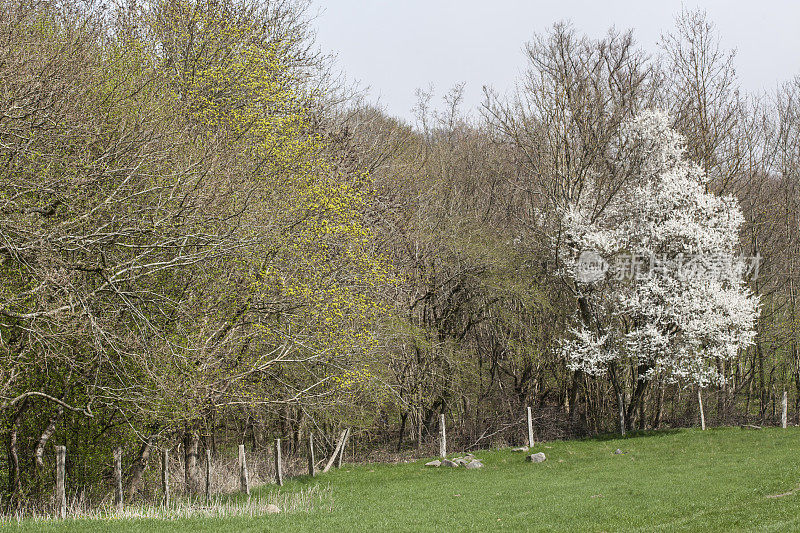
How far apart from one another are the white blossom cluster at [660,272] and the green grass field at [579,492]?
2.72m

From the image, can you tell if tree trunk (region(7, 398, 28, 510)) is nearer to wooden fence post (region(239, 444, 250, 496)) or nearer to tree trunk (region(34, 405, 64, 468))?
tree trunk (region(34, 405, 64, 468))

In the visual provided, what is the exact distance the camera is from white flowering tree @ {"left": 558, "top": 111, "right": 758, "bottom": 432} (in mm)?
22141

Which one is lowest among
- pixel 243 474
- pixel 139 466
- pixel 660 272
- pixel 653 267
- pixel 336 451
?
pixel 336 451

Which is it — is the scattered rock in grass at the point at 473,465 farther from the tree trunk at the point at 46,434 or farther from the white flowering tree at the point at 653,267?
the tree trunk at the point at 46,434

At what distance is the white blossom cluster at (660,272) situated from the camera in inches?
870

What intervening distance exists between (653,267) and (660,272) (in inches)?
11.4

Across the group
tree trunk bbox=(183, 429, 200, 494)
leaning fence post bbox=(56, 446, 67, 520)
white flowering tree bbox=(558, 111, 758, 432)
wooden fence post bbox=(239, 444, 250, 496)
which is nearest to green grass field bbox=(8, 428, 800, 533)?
wooden fence post bbox=(239, 444, 250, 496)

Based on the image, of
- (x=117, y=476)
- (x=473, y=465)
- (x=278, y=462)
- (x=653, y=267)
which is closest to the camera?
(x=117, y=476)

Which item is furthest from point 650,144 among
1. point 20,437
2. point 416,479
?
point 20,437

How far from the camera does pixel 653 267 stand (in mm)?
22594

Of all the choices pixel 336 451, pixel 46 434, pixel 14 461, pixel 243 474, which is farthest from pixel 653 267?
pixel 14 461

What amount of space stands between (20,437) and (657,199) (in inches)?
736

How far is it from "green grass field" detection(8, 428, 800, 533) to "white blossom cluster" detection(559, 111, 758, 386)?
8.91ft

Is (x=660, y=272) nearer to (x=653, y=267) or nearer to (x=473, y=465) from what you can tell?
(x=653, y=267)
